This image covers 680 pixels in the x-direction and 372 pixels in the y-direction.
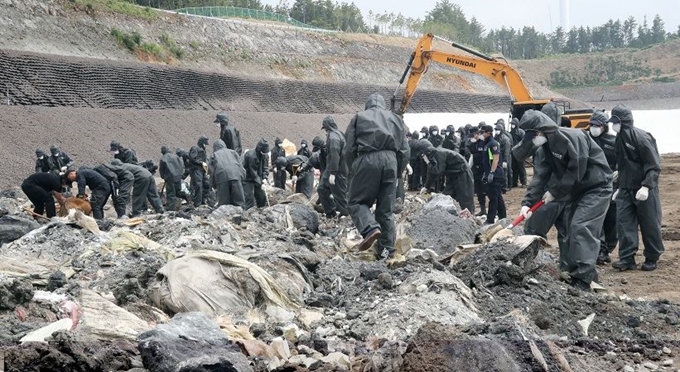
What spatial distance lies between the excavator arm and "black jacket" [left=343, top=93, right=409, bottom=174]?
1396 cm

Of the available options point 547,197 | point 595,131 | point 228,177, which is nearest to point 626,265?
point 595,131

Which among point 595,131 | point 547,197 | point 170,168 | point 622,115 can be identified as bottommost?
point 170,168

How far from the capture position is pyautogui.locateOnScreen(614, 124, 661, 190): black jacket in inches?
371

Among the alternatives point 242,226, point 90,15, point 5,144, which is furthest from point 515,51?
point 242,226

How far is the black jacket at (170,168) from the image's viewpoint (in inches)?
693

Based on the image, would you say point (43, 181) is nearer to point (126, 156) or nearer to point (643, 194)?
point (126, 156)

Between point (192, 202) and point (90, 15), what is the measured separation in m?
21.8

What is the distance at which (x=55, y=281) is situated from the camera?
7.64 m

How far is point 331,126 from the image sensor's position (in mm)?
13844

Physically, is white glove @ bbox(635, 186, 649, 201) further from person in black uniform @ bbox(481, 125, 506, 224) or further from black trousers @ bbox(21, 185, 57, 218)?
black trousers @ bbox(21, 185, 57, 218)

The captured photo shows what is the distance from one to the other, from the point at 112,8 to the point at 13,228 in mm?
30523

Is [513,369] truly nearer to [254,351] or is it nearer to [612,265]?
[254,351]

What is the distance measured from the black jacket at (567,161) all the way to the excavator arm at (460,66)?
48.6ft

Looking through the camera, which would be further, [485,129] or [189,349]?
[485,129]
